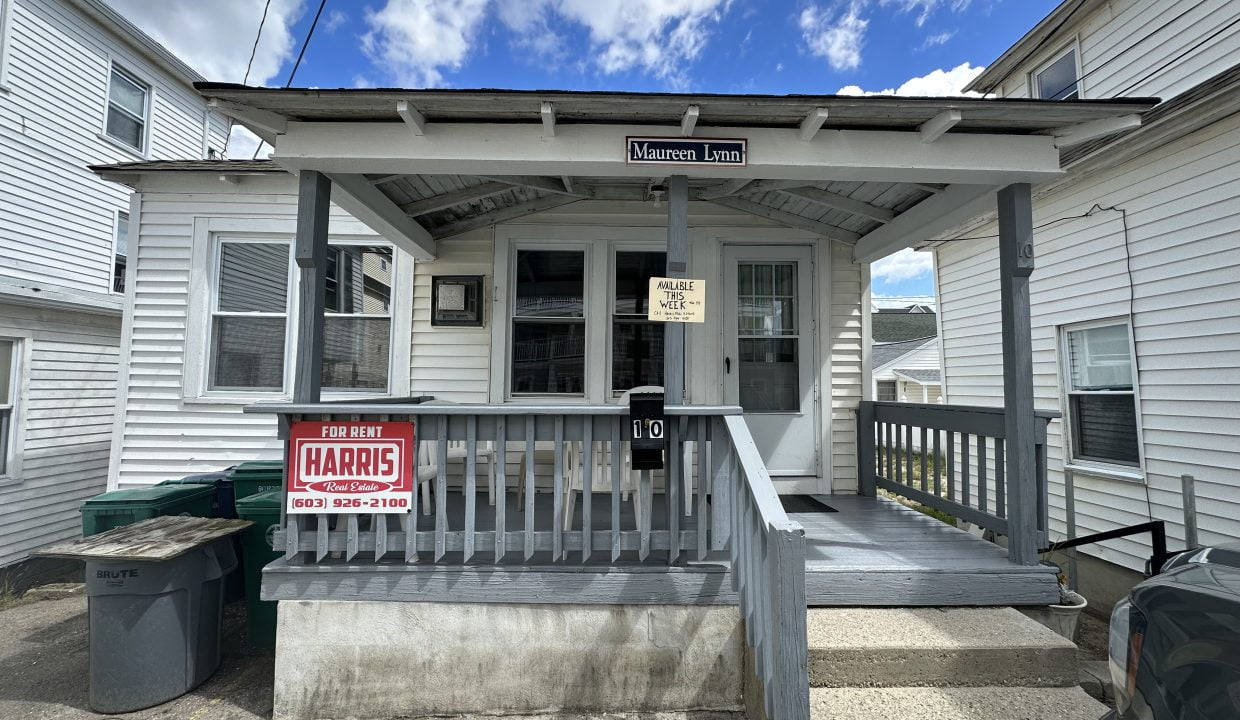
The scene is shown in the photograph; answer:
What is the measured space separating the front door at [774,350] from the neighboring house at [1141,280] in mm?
2082

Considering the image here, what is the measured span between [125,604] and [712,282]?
13.6ft

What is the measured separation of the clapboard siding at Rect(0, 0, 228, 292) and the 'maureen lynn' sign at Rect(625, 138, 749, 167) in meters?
7.40

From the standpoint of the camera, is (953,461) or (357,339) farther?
(357,339)

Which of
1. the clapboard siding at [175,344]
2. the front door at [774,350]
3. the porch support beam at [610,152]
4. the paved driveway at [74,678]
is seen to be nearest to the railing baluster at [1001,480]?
the front door at [774,350]

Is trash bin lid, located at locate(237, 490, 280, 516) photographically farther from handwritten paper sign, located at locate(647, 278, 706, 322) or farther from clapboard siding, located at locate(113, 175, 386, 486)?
handwritten paper sign, located at locate(647, 278, 706, 322)

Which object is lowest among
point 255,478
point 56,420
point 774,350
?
point 255,478

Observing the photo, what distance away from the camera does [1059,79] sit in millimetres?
6684

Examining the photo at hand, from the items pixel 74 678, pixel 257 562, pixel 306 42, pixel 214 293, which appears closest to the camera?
pixel 74 678

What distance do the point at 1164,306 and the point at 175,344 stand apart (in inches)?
360

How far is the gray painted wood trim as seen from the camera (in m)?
2.62

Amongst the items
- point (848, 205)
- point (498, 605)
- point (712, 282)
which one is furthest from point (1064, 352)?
point (498, 605)

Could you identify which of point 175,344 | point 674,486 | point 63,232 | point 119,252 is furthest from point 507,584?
point 119,252

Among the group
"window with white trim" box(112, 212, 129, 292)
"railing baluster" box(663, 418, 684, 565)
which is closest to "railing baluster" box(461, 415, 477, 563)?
"railing baluster" box(663, 418, 684, 565)

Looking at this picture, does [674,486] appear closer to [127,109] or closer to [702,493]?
[702,493]
